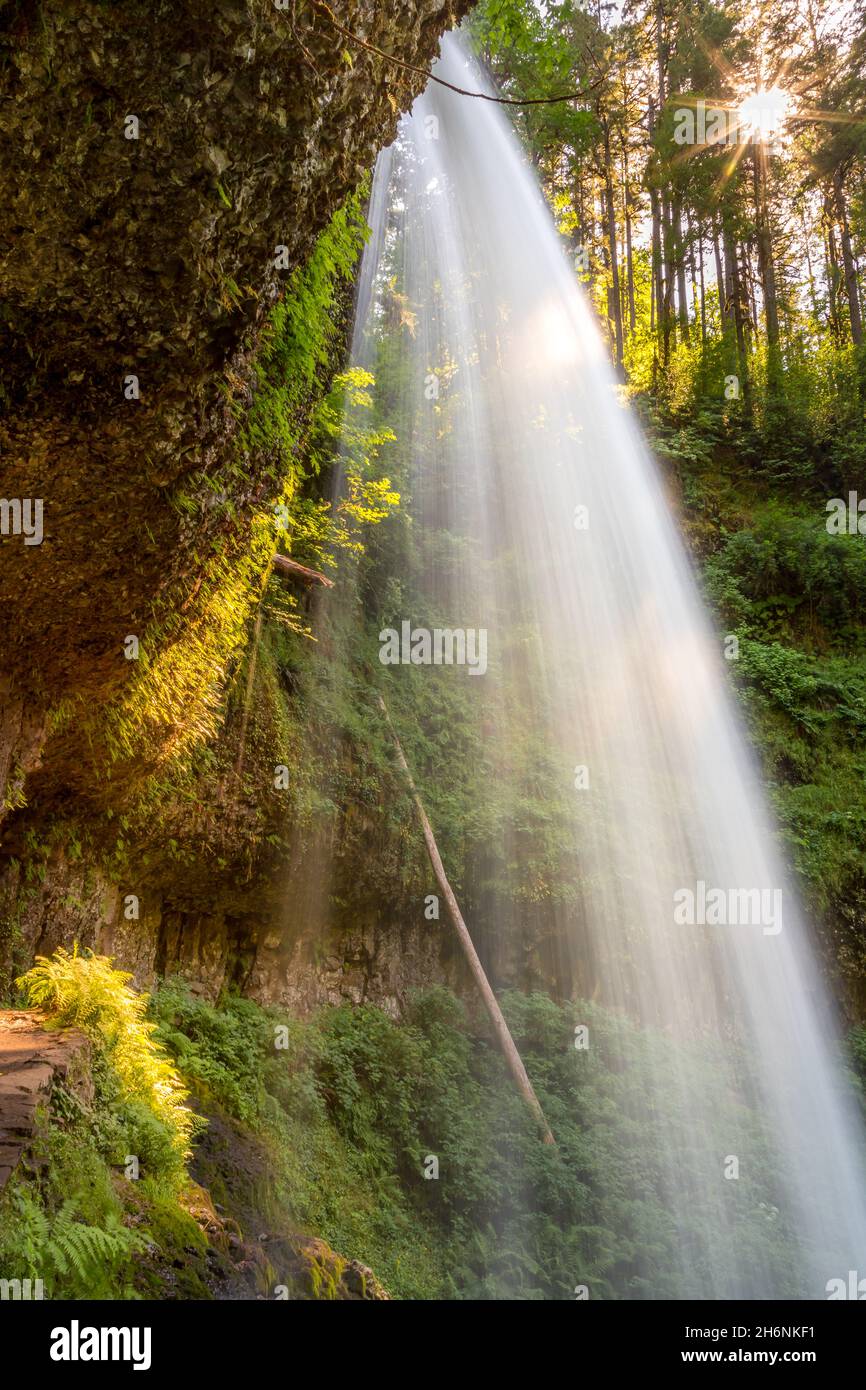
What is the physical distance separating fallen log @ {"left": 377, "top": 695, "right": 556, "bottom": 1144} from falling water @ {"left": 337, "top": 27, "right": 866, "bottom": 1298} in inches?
57.8

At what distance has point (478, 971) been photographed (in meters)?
11.0

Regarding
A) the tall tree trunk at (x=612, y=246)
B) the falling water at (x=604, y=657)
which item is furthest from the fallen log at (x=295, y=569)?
the tall tree trunk at (x=612, y=246)

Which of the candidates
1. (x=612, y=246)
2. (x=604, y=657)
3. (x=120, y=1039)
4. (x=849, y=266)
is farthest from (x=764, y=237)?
(x=120, y=1039)

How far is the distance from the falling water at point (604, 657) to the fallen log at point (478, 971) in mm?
1468

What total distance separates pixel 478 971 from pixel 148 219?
10.2 m

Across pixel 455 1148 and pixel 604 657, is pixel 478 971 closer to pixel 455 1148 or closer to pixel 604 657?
pixel 455 1148

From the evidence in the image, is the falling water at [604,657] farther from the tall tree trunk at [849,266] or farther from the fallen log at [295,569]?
the tall tree trunk at [849,266]

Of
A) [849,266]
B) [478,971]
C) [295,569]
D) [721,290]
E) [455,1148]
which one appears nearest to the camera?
A: [455,1148]

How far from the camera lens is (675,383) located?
21.0 meters

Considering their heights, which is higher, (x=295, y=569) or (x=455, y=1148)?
(x=295, y=569)

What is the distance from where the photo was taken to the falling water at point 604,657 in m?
10.4

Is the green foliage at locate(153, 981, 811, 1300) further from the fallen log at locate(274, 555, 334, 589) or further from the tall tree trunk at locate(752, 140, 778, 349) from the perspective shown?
the tall tree trunk at locate(752, 140, 778, 349)

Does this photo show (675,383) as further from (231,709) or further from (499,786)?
(231,709)

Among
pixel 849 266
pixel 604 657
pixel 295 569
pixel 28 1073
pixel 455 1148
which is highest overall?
pixel 849 266
